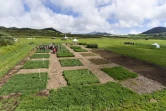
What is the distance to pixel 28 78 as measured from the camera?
1655cm

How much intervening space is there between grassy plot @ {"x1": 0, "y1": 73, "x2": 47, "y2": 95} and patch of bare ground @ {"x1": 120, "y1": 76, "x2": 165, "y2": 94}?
8979 millimetres

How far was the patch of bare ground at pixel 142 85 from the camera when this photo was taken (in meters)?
13.9

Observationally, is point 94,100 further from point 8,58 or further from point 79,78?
point 8,58

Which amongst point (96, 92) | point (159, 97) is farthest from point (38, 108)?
point (159, 97)

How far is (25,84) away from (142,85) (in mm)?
12372

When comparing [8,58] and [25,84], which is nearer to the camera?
[25,84]

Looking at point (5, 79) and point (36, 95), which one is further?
point (5, 79)

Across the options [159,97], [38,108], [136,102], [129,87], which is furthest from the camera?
[129,87]

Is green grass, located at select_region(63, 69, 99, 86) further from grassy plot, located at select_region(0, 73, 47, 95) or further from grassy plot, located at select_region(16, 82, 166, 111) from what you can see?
grassy plot, located at select_region(0, 73, 47, 95)

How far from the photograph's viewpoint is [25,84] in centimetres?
1468

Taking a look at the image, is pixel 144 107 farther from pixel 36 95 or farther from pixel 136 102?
pixel 36 95

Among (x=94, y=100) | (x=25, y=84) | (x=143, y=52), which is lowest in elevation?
(x=94, y=100)

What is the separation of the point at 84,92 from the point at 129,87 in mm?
4922

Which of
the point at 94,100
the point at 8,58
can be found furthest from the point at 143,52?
the point at 8,58
